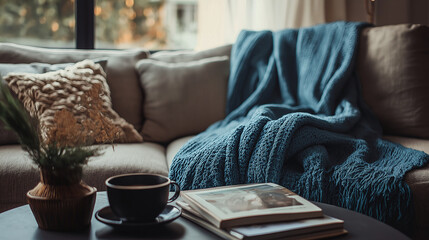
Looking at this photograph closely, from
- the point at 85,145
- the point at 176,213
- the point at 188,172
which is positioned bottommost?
the point at 188,172

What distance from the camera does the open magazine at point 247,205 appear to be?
2.53 ft

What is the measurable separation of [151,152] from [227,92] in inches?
22.0

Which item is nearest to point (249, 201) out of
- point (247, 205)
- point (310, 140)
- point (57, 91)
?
point (247, 205)

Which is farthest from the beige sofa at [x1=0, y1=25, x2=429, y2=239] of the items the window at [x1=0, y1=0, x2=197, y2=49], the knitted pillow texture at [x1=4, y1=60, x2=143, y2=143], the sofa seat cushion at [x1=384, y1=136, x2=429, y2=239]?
the window at [x1=0, y1=0, x2=197, y2=49]

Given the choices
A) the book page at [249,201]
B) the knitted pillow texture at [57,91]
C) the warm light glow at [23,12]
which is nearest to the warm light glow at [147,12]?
the warm light glow at [23,12]

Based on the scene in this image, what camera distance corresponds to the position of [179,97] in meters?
2.06

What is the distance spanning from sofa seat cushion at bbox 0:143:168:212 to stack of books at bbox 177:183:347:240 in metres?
0.64

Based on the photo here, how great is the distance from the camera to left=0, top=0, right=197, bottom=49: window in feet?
8.86

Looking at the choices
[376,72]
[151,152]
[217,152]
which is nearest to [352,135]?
[376,72]

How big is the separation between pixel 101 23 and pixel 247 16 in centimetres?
91

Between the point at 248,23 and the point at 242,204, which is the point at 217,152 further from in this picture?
the point at 248,23

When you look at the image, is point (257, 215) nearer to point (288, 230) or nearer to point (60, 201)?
point (288, 230)

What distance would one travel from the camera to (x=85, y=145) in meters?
0.80

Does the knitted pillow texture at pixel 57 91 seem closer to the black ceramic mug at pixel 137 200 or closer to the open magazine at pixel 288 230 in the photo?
the black ceramic mug at pixel 137 200
